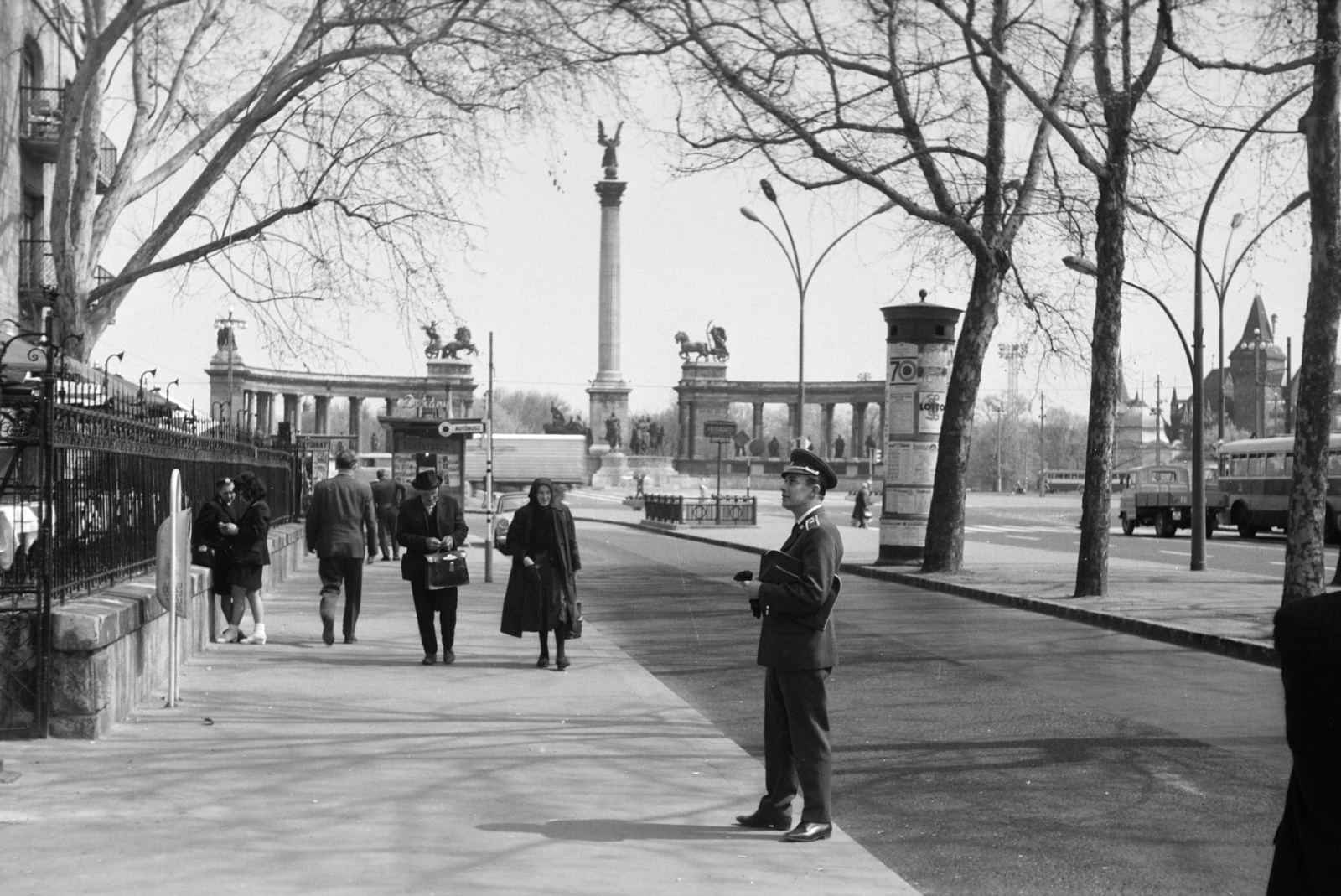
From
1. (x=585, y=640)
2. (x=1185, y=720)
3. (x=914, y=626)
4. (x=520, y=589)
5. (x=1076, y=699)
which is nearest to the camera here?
(x=1185, y=720)

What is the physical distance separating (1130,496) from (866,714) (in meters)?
41.7

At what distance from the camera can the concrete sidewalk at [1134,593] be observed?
1684 cm

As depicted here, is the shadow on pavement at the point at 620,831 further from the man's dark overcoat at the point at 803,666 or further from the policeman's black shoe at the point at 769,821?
the man's dark overcoat at the point at 803,666

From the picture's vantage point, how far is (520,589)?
534 inches

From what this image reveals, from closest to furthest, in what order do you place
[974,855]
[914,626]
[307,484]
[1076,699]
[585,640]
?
1. [974,855]
2. [1076,699]
3. [585,640]
4. [914,626]
5. [307,484]

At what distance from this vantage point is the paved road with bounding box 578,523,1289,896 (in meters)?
7.12

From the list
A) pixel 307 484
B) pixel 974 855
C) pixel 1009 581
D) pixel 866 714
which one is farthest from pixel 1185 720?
pixel 307 484

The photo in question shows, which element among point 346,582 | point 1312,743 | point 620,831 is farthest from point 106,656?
point 1312,743

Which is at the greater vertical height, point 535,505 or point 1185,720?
point 535,505

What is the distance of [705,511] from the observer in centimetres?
5212

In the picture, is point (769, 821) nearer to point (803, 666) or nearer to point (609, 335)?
point (803, 666)

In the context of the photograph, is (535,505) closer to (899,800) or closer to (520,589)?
(520,589)

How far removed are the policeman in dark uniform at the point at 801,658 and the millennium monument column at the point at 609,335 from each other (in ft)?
287

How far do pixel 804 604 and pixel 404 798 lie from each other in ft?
7.39
